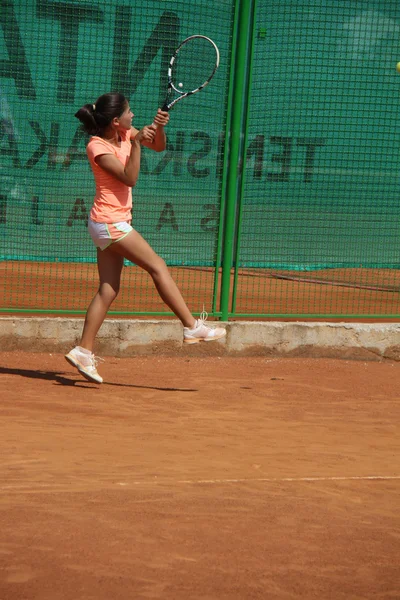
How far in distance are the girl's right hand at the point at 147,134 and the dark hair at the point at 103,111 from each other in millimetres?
214

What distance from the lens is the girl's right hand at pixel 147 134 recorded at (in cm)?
616

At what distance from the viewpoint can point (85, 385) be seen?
6.55 metres

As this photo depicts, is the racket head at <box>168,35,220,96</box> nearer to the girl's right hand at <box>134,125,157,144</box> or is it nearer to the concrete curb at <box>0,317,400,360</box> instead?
the concrete curb at <box>0,317,400,360</box>

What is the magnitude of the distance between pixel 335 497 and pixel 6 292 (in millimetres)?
5927

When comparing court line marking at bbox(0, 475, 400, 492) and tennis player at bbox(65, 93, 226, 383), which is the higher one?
tennis player at bbox(65, 93, 226, 383)

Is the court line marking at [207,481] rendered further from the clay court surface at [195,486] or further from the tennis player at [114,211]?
the tennis player at [114,211]

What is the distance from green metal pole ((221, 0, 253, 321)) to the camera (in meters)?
7.89

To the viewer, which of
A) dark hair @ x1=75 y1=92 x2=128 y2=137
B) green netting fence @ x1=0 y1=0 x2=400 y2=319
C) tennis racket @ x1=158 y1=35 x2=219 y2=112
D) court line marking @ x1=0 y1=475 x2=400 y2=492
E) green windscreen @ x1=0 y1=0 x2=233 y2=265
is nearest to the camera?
court line marking @ x1=0 y1=475 x2=400 y2=492

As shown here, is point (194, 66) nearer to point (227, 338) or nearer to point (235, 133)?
point (235, 133)

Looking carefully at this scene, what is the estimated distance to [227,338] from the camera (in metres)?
7.88

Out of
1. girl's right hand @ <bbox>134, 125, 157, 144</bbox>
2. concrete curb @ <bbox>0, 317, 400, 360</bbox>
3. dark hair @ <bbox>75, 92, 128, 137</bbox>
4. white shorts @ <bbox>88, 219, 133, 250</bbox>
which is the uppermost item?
dark hair @ <bbox>75, 92, 128, 137</bbox>

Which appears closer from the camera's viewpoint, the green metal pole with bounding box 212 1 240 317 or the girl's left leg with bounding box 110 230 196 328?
the girl's left leg with bounding box 110 230 196 328

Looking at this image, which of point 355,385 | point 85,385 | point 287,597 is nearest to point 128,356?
point 85,385

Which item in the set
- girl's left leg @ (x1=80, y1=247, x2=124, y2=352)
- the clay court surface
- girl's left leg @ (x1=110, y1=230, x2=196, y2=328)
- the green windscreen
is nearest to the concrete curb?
the clay court surface
